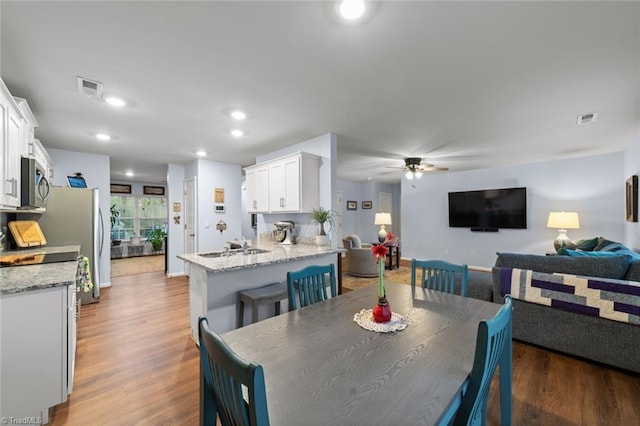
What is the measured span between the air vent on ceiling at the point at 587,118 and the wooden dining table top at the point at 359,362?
2.82m

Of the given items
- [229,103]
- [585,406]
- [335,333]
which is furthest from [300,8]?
[585,406]

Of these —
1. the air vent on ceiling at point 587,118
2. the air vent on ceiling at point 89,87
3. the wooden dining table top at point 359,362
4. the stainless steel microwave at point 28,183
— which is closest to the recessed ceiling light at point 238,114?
the air vent on ceiling at point 89,87

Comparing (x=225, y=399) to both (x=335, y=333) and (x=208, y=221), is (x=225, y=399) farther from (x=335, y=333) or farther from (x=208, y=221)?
(x=208, y=221)

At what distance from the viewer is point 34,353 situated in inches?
64.2

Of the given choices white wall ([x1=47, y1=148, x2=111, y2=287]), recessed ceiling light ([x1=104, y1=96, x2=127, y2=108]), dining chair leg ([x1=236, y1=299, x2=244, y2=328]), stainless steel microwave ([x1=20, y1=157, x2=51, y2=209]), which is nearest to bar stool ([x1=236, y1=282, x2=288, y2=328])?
dining chair leg ([x1=236, y1=299, x2=244, y2=328])

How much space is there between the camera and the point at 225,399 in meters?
0.86

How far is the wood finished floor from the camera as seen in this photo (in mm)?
1786

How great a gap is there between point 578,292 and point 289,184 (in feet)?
10.6

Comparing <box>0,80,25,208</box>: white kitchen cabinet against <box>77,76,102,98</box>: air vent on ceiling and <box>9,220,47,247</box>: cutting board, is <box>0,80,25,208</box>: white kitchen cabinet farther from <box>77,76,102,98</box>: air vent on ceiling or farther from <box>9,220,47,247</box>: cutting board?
<box>9,220,47,247</box>: cutting board

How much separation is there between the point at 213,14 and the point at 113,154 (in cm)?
454

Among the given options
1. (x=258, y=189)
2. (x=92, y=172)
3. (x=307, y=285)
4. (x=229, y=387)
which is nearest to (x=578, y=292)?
(x=307, y=285)

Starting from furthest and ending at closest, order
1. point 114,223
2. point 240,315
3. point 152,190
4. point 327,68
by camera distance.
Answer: point 152,190, point 114,223, point 240,315, point 327,68

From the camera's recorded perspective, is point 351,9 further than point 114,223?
No

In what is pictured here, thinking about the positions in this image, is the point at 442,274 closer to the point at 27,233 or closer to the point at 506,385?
the point at 506,385
